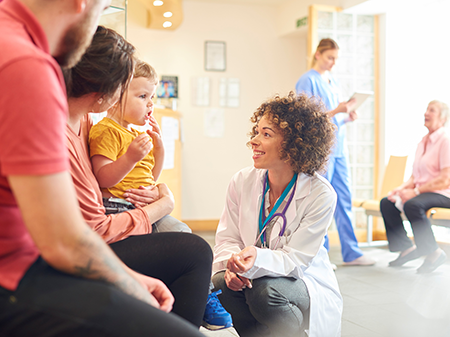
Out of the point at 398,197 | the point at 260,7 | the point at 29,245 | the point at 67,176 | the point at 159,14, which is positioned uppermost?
the point at 260,7

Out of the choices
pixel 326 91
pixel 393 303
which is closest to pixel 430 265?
pixel 393 303

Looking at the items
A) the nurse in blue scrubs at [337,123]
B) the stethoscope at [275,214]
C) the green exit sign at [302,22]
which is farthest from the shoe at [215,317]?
the green exit sign at [302,22]

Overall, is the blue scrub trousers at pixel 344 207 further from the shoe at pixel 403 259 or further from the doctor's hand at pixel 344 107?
the doctor's hand at pixel 344 107

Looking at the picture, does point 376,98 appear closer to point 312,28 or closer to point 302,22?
point 312,28

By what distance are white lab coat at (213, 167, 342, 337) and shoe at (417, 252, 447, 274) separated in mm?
2086

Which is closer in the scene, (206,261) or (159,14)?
(206,261)

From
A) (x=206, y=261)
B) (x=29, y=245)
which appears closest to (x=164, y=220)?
(x=206, y=261)

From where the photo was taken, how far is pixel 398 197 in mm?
3848

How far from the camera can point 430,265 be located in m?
3.50

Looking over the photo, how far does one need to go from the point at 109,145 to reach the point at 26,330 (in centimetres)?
79

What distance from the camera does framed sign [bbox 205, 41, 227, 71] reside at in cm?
576

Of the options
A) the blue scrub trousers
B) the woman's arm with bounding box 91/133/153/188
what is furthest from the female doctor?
the blue scrub trousers

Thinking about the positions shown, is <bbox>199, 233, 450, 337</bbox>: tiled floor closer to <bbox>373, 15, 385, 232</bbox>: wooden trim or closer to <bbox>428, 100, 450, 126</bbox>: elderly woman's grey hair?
<bbox>428, 100, 450, 126</bbox>: elderly woman's grey hair

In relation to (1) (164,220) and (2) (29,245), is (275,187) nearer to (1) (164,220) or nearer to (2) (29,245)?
(1) (164,220)
